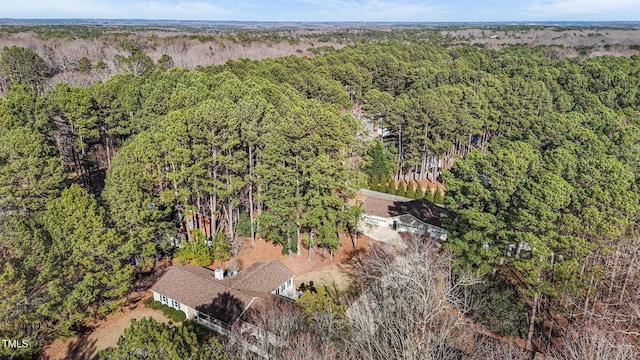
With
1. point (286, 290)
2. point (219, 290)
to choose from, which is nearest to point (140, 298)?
point (219, 290)

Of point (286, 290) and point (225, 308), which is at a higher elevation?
point (225, 308)

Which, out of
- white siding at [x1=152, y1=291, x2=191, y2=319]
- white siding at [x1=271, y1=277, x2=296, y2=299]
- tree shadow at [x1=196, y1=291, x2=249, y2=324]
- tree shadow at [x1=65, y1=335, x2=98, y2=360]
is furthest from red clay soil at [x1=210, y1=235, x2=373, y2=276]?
tree shadow at [x1=65, y1=335, x2=98, y2=360]

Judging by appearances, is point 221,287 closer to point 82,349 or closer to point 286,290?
point 286,290

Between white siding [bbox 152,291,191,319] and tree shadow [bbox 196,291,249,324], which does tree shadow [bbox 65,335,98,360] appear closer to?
white siding [bbox 152,291,191,319]

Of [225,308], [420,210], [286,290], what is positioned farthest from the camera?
[420,210]

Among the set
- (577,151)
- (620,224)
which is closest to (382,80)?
(577,151)

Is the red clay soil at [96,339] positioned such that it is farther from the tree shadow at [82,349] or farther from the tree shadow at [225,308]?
the tree shadow at [225,308]
